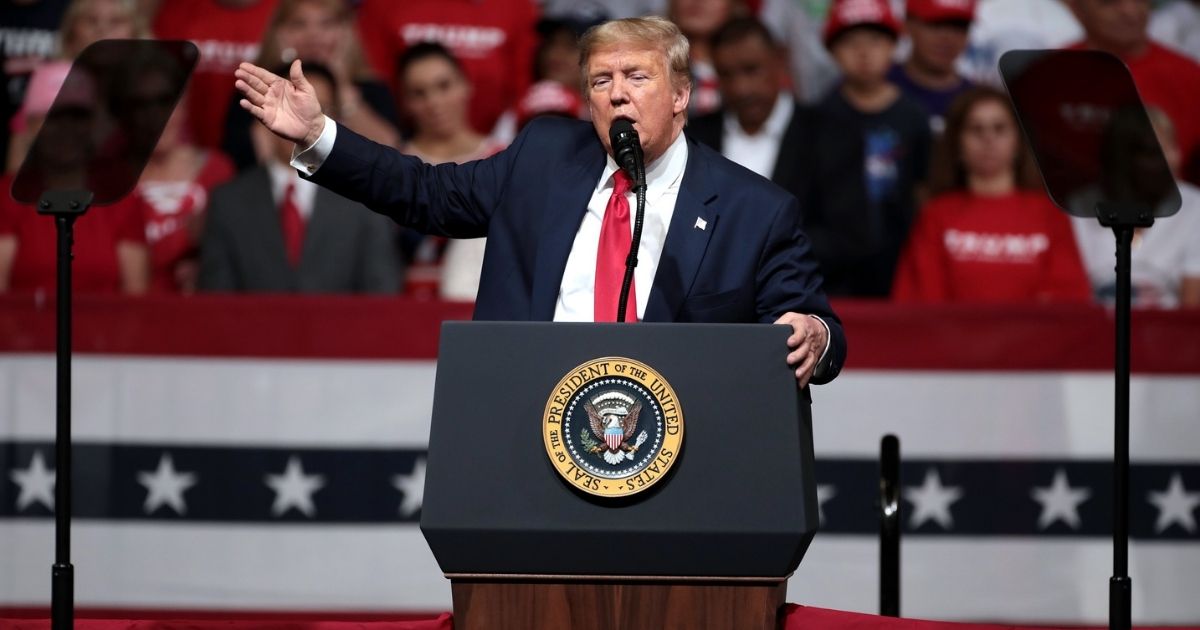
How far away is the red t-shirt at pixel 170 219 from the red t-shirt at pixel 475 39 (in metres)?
1.07

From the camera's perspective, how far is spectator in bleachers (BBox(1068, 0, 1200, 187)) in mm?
6492

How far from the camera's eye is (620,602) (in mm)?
2492

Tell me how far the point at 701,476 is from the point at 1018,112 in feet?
3.60

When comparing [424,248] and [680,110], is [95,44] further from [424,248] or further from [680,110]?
[424,248]

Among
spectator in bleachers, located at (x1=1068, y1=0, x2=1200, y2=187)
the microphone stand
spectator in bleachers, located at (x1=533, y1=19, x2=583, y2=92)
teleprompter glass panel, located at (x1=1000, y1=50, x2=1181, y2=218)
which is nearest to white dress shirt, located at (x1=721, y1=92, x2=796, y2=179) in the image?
spectator in bleachers, located at (x1=533, y1=19, x2=583, y2=92)

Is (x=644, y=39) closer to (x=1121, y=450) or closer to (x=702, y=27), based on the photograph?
(x=1121, y=450)

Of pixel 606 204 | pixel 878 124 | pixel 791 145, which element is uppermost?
pixel 878 124

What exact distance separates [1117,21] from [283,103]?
15.2ft

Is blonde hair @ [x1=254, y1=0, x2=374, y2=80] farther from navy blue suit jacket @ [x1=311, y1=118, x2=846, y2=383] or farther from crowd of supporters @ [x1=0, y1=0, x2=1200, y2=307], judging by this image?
navy blue suit jacket @ [x1=311, y1=118, x2=846, y2=383]

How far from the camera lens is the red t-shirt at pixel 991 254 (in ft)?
18.1

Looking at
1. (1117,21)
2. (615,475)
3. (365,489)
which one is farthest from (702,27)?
(615,475)

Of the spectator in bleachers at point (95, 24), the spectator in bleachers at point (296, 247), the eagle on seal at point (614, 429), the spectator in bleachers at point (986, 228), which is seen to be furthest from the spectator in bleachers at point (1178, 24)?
the eagle on seal at point (614, 429)

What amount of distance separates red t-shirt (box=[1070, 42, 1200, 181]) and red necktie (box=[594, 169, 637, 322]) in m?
4.13

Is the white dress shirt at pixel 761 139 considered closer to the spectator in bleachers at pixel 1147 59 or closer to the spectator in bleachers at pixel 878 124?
the spectator in bleachers at pixel 878 124
